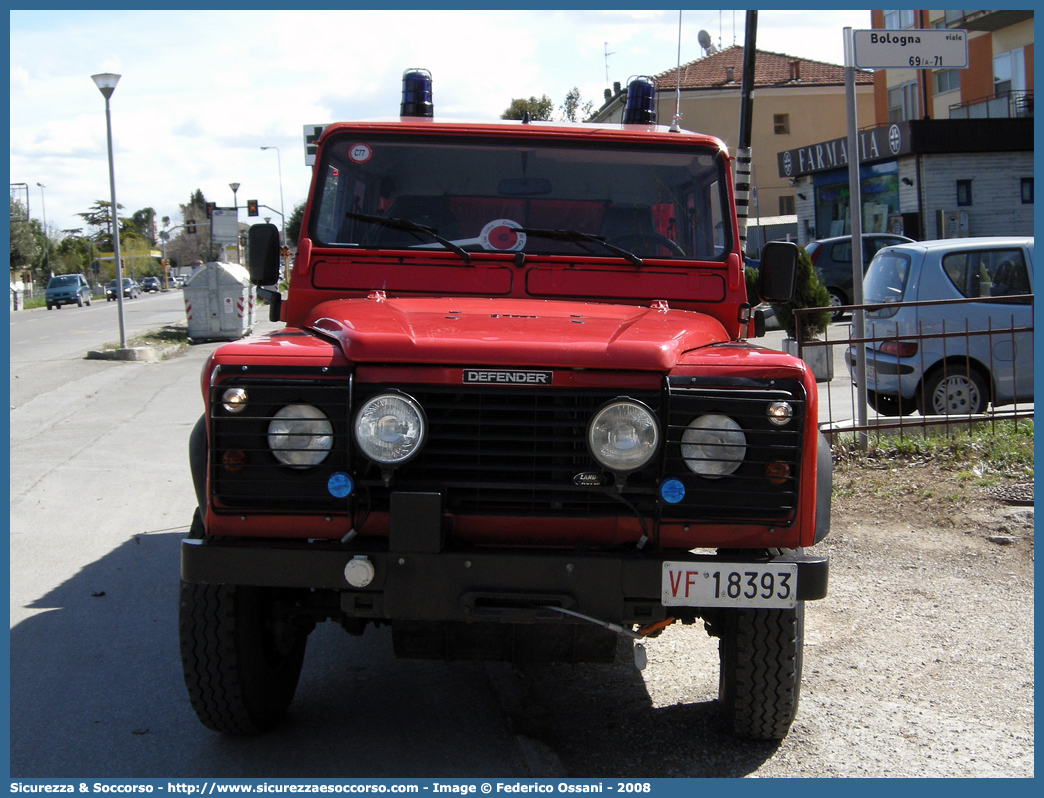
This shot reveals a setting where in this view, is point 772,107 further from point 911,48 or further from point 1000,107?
point 911,48

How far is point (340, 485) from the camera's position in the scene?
322 centimetres

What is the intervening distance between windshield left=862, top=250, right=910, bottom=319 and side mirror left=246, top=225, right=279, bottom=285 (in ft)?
21.1

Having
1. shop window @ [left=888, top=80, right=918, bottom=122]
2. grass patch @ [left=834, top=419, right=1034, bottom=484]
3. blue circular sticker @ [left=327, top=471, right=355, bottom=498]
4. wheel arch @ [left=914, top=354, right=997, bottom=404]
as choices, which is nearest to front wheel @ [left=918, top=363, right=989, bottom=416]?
wheel arch @ [left=914, top=354, right=997, bottom=404]

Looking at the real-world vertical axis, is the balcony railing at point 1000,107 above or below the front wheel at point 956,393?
above

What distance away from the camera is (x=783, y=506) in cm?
327

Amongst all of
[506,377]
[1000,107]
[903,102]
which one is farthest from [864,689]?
[903,102]

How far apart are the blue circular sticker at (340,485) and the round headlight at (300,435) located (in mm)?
78

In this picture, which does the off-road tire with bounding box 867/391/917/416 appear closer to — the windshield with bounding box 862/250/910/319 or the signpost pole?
the windshield with bounding box 862/250/910/319

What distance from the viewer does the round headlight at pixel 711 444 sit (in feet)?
10.6

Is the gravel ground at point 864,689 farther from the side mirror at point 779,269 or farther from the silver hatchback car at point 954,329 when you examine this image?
the silver hatchback car at point 954,329

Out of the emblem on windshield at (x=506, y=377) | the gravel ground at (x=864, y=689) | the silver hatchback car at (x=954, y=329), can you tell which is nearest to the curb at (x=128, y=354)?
the silver hatchback car at (x=954, y=329)

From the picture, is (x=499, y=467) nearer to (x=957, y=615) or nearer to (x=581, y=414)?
(x=581, y=414)

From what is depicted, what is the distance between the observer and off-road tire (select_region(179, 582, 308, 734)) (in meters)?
3.52
